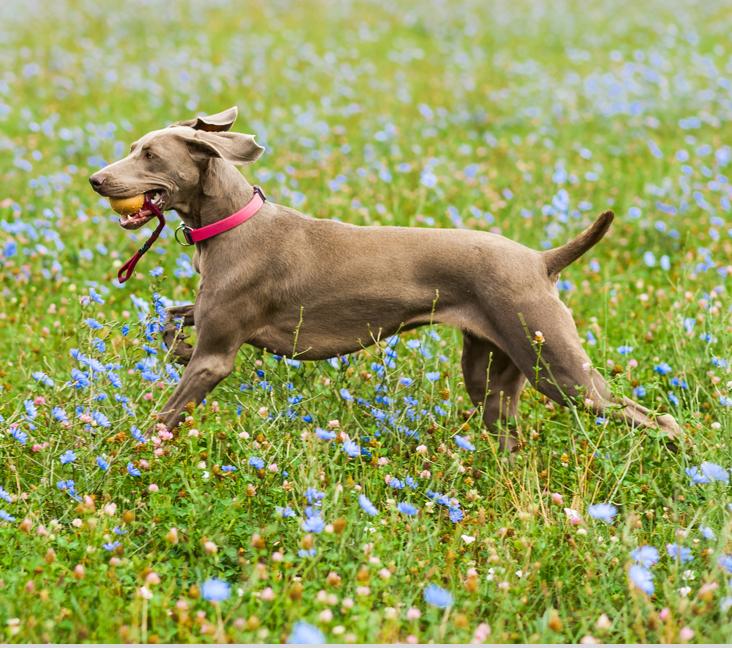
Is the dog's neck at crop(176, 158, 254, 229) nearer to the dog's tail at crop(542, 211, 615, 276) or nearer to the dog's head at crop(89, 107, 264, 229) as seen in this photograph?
the dog's head at crop(89, 107, 264, 229)

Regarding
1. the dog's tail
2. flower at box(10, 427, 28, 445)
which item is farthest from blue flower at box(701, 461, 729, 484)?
flower at box(10, 427, 28, 445)

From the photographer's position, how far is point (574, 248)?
376 centimetres

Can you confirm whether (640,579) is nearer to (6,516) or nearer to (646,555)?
(646,555)

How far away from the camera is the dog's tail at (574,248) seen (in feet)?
12.3

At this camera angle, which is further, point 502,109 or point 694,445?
point 502,109

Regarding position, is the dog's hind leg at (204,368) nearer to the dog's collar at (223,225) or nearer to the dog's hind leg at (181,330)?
the dog's hind leg at (181,330)

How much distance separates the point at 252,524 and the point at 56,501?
2.32 feet

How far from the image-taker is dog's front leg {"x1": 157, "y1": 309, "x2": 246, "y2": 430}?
3720 mm

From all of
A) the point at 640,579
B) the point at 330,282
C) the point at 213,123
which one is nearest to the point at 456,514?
the point at 640,579

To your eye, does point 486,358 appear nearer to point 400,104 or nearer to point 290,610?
point 290,610

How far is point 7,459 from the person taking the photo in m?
3.58

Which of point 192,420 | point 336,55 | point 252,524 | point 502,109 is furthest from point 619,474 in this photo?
point 336,55

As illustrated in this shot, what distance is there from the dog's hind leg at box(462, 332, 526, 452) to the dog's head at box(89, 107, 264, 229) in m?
1.30

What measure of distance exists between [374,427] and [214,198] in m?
1.19
